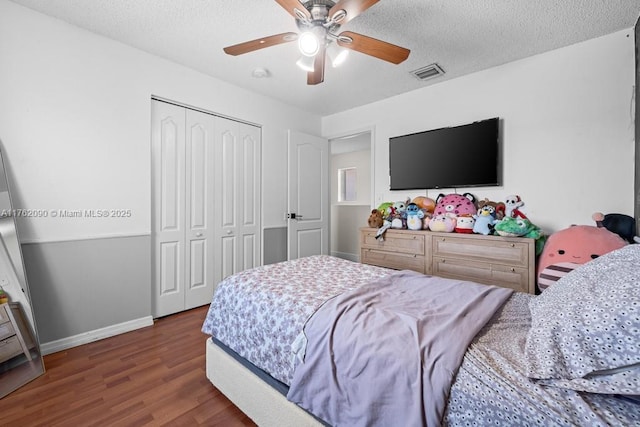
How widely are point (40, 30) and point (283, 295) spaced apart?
2.61m

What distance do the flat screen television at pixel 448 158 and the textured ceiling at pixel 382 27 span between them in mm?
627

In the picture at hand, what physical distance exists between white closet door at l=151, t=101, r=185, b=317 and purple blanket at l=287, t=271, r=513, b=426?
210cm

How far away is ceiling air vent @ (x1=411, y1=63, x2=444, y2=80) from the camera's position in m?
2.69

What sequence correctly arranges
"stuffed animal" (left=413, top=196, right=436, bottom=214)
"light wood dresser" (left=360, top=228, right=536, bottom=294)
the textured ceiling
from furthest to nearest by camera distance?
1. "stuffed animal" (left=413, top=196, right=436, bottom=214)
2. "light wood dresser" (left=360, top=228, right=536, bottom=294)
3. the textured ceiling

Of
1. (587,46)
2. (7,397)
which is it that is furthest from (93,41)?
(587,46)

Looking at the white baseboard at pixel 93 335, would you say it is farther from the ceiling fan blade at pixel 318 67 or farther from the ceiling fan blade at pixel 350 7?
the ceiling fan blade at pixel 350 7

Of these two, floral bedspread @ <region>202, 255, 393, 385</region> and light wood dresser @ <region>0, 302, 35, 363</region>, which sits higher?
floral bedspread @ <region>202, 255, 393, 385</region>

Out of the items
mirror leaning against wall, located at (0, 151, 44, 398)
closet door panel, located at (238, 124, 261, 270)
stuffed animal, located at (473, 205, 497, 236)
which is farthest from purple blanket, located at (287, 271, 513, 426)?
closet door panel, located at (238, 124, 261, 270)

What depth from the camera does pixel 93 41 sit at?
86.8 inches

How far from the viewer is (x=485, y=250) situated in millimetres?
2424

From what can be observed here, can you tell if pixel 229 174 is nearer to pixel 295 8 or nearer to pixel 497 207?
pixel 295 8

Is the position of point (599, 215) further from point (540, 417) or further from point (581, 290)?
point (540, 417)

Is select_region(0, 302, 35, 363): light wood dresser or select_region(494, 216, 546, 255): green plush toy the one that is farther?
select_region(494, 216, 546, 255): green plush toy

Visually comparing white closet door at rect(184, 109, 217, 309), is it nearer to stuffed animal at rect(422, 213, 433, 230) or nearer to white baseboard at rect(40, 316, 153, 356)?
white baseboard at rect(40, 316, 153, 356)
